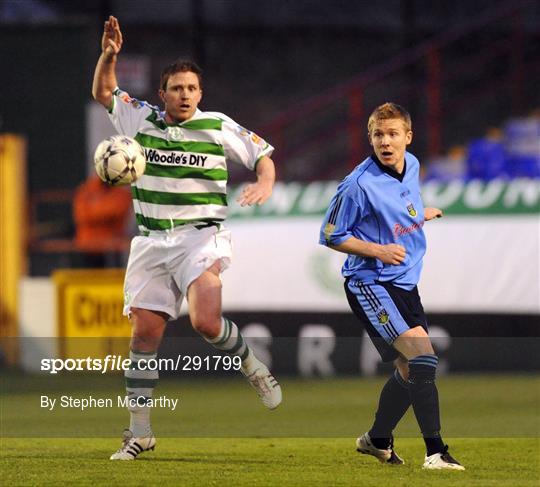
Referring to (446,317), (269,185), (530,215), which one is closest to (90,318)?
(446,317)

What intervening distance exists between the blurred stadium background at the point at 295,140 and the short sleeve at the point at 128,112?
575cm

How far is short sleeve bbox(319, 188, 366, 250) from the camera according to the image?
7.64 m

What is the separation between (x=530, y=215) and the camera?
13570 mm

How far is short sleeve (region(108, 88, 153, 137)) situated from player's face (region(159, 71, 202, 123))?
16cm

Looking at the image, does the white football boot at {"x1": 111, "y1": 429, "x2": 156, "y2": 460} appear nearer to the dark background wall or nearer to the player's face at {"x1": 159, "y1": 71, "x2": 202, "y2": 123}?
the player's face at {"x1": 159, "y1": 71, "x2": 202, "y2": 123}

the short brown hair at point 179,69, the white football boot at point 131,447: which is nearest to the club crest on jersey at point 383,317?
the white football boot at point 131,447

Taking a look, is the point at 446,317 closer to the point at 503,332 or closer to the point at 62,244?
the point at 503,332

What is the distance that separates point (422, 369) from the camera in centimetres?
758

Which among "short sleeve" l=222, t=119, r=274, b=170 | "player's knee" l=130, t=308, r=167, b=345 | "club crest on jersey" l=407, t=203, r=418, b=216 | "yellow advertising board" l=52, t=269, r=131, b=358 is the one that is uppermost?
"short sleeve" l=222, t=119, r=274, b=170

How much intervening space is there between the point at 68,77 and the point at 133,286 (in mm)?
12753

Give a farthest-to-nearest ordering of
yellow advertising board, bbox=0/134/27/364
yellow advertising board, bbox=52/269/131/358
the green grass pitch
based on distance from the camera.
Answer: yellow advertising board, bbox=0/134/27/364
yellow advertising board, bbox=52/269/131/358
the green grass pitch

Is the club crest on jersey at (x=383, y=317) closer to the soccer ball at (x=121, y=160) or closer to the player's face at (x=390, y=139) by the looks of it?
the player's face at (x=390, y=139)

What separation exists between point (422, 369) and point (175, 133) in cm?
177

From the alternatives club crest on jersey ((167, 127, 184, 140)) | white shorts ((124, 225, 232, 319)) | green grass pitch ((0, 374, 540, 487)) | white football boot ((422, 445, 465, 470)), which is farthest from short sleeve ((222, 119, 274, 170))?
white football boot ((422, 445, 465, 470))
